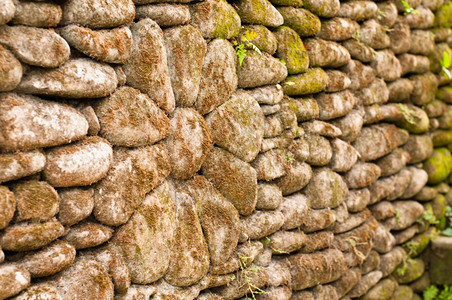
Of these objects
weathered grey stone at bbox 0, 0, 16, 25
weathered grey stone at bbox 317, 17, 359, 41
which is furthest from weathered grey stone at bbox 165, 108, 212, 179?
weathered grey stone at bbox 317, 17, 359, 41

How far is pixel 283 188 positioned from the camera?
10.9 ft

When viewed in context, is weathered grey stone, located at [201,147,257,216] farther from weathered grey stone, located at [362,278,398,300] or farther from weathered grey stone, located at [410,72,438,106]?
weathered grey stone, located at [410,72,438,106]

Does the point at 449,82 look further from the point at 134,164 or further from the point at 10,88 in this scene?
the point at 10,88

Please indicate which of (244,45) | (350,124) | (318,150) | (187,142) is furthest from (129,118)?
(350,124)

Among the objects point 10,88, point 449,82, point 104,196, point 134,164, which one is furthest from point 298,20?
point 449,82

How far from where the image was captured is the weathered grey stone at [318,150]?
3566 mm

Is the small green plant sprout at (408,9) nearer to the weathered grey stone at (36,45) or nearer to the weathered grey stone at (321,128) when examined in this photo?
the weathered grey stone at (321,128)

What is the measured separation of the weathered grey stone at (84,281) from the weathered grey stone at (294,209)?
4.80 ft

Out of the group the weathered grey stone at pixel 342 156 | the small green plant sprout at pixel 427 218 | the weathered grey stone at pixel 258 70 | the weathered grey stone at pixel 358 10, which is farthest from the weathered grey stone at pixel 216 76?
the small green plant sprout at pixel 427 218

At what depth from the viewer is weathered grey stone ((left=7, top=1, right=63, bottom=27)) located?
181 cm

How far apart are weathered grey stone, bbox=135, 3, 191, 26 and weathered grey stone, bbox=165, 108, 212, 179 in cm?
46

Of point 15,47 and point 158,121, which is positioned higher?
point 15,47


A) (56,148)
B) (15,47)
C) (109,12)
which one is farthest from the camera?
(109,12)

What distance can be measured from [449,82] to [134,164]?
434cm
